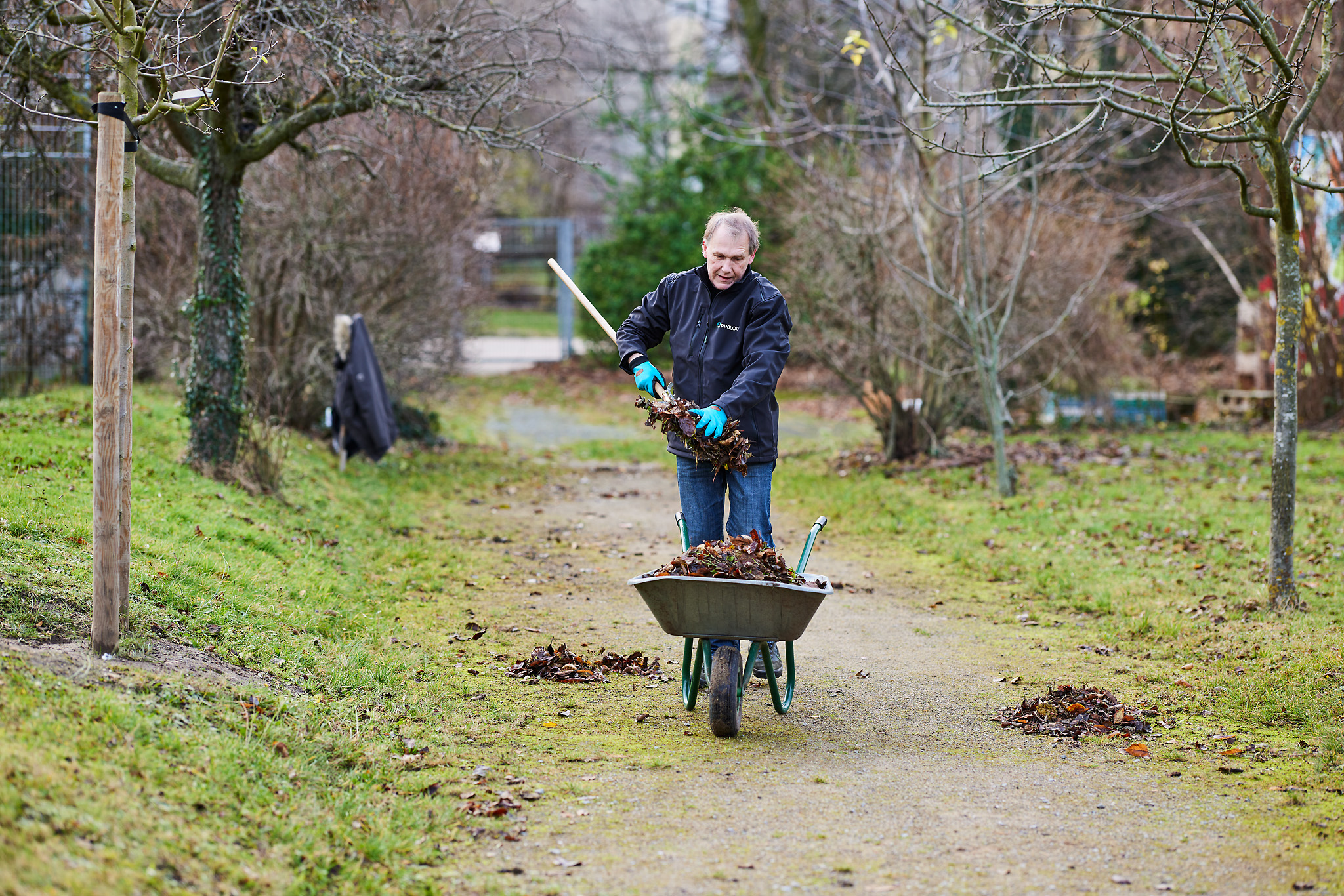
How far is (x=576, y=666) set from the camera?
554 centimetres

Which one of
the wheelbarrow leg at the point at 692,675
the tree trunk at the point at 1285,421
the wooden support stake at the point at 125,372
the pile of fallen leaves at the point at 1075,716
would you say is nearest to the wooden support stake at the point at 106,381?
the wooden support stake at the point at 125,372

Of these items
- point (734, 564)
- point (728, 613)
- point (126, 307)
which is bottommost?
point (728, 613)

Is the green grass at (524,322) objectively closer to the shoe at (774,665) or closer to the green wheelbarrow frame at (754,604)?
the shoe at (774,665)

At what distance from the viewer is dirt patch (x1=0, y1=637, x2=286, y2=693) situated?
4.06 meters

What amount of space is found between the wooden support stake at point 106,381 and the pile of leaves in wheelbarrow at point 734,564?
187cm

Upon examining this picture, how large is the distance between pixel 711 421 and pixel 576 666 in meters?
1.52

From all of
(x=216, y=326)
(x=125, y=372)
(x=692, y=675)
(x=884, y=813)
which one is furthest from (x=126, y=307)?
(x=216, y=326)

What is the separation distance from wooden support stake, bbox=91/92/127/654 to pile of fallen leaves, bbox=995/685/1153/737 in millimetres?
3361

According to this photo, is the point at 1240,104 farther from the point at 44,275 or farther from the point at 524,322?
the point at 524,322

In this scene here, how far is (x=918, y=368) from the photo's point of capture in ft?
40.2

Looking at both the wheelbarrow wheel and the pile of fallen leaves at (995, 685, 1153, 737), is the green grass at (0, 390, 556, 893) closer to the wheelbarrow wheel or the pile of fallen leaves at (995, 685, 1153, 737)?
the wheelbarrow wheel

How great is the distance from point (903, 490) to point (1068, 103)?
17.5 ft

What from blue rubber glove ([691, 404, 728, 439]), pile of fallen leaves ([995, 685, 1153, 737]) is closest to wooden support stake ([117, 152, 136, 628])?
blue rubber glove ([691, 404, 728, 439])

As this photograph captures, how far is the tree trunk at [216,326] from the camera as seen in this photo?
27.3 feet
